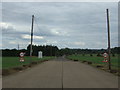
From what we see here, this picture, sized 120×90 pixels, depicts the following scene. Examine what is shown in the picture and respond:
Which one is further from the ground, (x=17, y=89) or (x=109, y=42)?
(x=109, y=42)

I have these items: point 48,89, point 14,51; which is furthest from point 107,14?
point 14,51

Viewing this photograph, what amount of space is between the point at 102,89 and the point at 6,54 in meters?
132

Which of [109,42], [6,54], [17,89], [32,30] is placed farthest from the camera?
[6,54]

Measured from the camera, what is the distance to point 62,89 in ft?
31.3

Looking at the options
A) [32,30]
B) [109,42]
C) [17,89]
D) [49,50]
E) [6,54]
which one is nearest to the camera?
[17,89]

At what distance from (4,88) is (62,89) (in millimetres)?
2684

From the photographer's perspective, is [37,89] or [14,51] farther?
[14,51]

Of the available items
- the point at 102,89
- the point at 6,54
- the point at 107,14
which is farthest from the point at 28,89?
the point at 6,54

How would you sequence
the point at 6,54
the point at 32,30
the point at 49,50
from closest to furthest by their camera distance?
1. the point at 32,30
2. the point at 6,54
3. the point at 49,50

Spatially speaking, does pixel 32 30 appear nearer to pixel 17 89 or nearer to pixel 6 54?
pixel 17 89

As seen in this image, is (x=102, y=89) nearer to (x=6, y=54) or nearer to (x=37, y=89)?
(x=37, y=89)

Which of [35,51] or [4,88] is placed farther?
[35,51]

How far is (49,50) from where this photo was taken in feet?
522

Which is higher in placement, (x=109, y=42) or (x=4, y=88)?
(x=109, y=42)
